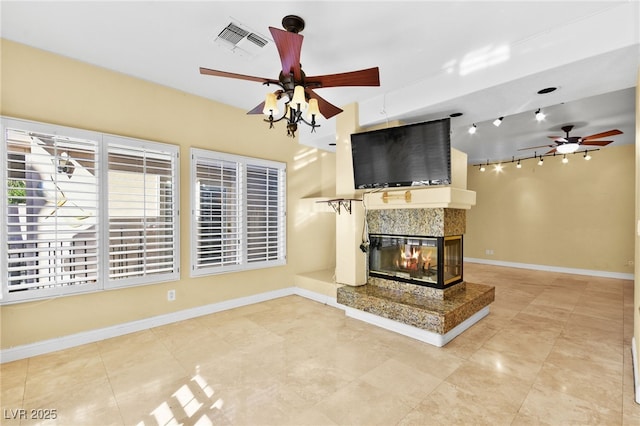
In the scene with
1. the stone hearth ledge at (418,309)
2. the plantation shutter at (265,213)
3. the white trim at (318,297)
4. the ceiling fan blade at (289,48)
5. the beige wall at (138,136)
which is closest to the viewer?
the ceiling fan blade at (289,48)

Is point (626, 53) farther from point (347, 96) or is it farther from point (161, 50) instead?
point (161, 50)

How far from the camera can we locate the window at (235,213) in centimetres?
394

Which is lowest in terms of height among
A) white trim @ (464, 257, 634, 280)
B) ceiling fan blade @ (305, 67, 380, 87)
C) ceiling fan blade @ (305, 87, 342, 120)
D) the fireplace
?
white trim @ (464, 257, 634, 280)

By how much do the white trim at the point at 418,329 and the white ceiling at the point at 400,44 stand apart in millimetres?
2569

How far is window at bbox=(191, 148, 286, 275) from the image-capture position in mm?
3943

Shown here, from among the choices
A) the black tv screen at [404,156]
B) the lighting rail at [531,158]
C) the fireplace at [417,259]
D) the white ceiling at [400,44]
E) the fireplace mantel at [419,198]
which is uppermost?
the white ceiling at [400,44]

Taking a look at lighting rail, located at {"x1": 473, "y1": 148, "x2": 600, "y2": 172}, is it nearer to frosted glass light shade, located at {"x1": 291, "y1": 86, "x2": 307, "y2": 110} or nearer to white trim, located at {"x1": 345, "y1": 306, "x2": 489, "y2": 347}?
white trim, located at {"x1": 345, "y1": 306, "x2": 489, "y2": 347}

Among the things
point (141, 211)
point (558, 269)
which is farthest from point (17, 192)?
point (558, 269)

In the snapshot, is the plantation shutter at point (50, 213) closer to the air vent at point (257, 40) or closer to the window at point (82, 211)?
the window at point (82, 211)

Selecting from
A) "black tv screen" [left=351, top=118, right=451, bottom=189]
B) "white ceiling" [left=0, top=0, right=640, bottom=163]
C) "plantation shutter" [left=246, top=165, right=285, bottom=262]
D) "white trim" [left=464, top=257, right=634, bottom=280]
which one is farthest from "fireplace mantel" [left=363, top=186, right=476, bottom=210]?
"white trim" [left=464, top=257, right=634, bottom=280]

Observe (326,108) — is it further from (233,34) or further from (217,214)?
(217,214)

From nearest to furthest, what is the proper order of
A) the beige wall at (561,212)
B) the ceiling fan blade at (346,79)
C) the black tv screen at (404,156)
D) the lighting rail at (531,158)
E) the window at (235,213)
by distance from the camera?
the ceiling fan blade at (346,79) < the black tv screen at (404,156) < the window at (235,213) < the beige wall at (561,212) < the lighting rail at (531,158)

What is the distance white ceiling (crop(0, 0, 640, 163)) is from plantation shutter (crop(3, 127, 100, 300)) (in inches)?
40.2

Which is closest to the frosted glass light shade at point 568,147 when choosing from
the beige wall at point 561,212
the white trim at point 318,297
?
the beige wall at point 561,212
